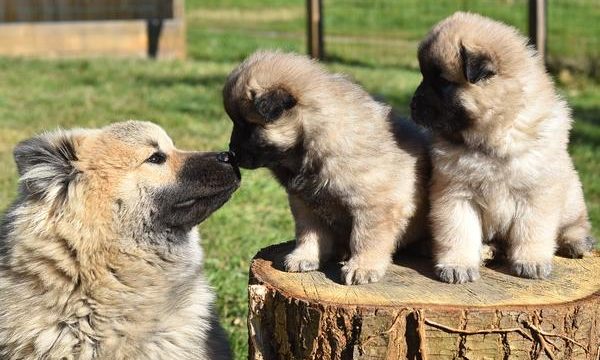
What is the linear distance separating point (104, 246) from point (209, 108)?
667cm

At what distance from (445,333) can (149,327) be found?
47.5 inches

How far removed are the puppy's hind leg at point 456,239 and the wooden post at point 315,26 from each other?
1032 centimetres

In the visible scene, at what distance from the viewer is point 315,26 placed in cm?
1363

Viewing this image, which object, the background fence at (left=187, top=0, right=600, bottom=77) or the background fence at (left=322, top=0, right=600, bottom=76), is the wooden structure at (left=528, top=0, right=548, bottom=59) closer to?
the background fence at (left=187, top=0, right=600, bottom=77)

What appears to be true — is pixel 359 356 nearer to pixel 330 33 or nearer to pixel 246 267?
pixel 246 267

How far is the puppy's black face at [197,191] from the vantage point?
3711mm

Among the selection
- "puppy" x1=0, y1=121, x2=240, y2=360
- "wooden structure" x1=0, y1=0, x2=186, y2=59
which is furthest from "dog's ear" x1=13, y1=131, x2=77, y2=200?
"wooden structure" x1=0, y1=0, x2=186, y2=59

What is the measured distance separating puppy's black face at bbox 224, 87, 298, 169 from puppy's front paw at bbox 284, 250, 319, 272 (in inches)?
14.9

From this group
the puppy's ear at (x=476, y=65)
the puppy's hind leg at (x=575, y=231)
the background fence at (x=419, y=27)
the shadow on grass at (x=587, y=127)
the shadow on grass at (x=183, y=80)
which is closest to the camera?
the puppy's ear at (x=476, y=65)

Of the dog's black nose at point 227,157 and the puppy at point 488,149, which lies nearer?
the puppy at point 488,149

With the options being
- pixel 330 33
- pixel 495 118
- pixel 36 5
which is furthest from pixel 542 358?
pixel 330 33

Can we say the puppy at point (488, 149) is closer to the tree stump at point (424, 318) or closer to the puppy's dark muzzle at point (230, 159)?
the tree stump at point (424, 318)

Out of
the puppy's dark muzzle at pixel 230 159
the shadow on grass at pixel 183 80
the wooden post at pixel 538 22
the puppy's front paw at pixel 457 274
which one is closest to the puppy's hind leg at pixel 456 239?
the puppy's front paw at pixel 457 274

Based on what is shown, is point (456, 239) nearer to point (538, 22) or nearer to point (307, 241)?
point (307, 241)
